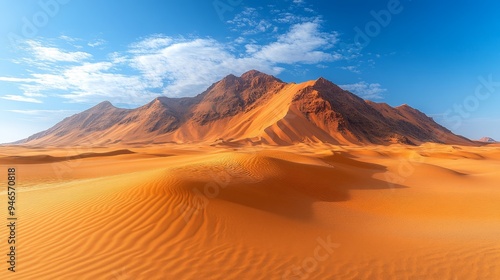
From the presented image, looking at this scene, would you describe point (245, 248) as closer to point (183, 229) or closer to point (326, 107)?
point (183, 229)

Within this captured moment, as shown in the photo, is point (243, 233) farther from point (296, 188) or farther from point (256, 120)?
point (256, 120)

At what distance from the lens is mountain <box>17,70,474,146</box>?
69688 mm

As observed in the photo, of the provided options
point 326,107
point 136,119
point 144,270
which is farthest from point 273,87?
point 144,270

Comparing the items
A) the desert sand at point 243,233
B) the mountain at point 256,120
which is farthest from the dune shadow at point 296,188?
the mountain at point 256,120

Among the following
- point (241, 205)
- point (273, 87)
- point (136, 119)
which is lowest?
point (241, 205)

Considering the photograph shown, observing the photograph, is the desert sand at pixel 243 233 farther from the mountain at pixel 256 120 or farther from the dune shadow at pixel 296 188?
the mountain at pixel 256 120

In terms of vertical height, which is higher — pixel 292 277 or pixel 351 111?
pixel 351 111

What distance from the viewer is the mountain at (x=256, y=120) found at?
69688 millimetres

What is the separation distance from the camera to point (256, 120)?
8006 cm

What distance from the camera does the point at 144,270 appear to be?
4.84 metres

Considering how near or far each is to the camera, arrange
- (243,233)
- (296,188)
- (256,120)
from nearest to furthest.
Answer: (243,233)
(296,188)
(256,120)

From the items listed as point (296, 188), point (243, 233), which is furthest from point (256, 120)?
point (243, 233)

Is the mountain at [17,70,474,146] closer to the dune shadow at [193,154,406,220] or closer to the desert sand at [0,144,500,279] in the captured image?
the dune shadow at [193,154,406,220]

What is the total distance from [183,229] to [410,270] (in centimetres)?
500
